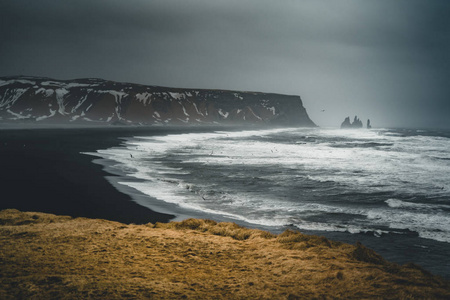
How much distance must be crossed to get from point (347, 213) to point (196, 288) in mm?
8004

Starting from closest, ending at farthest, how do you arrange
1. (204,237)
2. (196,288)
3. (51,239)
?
(196,288) < (51,239) < (204,237)

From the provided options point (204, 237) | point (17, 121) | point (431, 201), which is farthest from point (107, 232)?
point (17, 121)

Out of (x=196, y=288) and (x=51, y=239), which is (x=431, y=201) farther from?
(x=51, y=239)

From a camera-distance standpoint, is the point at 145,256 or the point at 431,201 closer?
the point at 145,256

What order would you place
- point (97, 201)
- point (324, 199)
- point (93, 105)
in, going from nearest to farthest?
1. point (97, 201)
2. point (324, 199)
3. point (93, 105)

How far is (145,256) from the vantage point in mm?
5566

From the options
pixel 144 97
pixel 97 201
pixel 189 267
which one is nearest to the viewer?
pixel 189 267

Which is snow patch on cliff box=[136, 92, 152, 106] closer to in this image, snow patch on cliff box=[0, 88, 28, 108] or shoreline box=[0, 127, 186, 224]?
snow patch on cliff box=[0, 88, 28, 108]

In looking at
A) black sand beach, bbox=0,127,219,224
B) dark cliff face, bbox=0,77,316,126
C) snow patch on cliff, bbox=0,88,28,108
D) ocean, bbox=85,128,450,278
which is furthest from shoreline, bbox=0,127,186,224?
snow patch on cliff, bbox=0,88,28,108

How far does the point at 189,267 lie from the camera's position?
17.0ft

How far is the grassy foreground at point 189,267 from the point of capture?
4.24 meters

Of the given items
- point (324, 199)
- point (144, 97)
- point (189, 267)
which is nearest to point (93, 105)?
point (144, 97)

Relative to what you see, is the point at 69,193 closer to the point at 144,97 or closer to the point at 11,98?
the point at 144,97

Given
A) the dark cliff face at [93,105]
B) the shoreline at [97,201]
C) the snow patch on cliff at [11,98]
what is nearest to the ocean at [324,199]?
the shoreline at [97,201]
